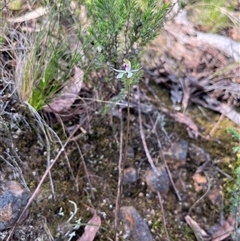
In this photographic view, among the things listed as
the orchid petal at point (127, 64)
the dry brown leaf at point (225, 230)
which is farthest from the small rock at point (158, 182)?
the orchid petal at point (127, 64)

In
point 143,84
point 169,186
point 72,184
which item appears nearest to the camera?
point 72,184

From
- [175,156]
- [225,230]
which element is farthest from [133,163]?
[225,230]

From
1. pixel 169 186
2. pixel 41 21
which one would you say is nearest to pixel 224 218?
pixel 169 186

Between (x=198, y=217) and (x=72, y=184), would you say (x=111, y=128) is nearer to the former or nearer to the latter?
(x=72, y=184)

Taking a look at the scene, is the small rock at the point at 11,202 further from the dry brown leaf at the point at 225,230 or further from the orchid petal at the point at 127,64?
the dry brown leaf at the point at 225,230

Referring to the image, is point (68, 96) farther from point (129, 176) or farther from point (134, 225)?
point (134, 225)

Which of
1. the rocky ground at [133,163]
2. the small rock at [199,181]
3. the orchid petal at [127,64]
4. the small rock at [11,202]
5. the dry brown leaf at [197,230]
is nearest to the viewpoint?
the orchid petal at [127,64]
